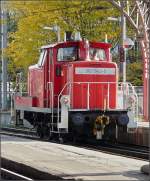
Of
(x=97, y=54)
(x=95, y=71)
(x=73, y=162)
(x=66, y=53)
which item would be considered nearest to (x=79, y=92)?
(x=95, y=71)

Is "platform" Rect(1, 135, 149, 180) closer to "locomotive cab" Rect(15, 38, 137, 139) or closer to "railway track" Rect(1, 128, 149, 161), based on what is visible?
"railway track" Rect(1, 128, 149, 161)

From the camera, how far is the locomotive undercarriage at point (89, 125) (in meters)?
17.0

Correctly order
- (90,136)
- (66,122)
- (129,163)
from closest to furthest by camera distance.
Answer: (129,163) → (66,122) → (90,136)

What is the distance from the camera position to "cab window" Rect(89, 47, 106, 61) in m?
18.2

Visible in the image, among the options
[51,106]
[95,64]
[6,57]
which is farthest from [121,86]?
[6,57]

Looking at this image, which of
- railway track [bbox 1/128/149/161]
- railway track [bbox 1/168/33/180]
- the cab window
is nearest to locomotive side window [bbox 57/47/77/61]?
the cab window

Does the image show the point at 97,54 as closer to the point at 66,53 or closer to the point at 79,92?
the point at 66,53

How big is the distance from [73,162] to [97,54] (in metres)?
7.54

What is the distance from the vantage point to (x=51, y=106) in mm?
17656

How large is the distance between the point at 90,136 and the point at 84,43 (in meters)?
3.06

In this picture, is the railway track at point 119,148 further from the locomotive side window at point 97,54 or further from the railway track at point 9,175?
the railway track at point 9,175

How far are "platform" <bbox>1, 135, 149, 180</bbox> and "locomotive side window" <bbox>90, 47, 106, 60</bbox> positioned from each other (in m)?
4.33

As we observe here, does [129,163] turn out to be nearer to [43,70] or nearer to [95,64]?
[95,64]

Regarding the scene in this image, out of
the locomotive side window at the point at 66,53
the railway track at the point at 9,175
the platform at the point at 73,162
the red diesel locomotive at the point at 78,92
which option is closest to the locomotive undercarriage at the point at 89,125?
the red diesel locomotive at the point at 78,92
